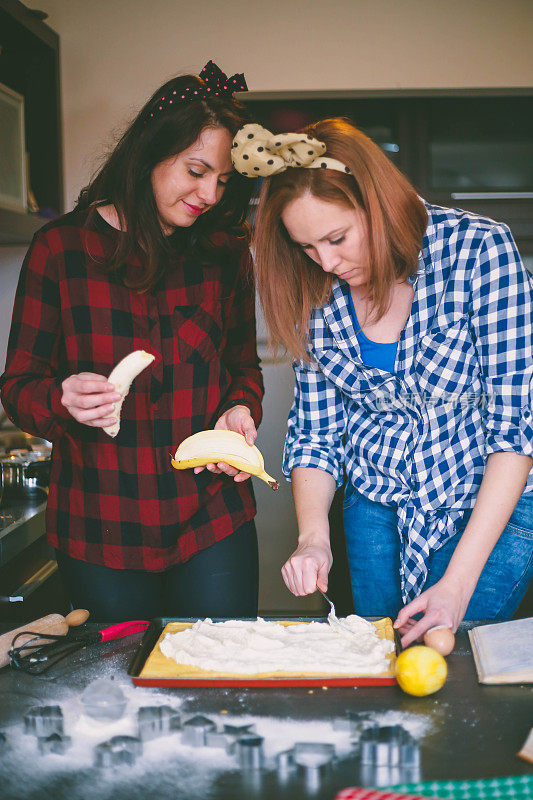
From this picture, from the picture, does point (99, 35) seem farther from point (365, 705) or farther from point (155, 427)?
point (365, 705)

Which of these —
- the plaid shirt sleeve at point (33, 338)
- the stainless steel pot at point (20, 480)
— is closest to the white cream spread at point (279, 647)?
the plaid shirt sleeve at point (33, 338)

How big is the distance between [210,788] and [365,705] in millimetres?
253

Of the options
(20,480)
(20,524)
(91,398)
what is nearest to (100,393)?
(91,398)

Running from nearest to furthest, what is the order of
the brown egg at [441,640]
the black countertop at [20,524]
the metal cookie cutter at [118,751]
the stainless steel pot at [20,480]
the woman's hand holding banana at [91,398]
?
the metal cookie cutter at [118,751], the brown egg at [441,640], the woman's hand holding banana at [91,398], the black countertop at [20,524], the stainless steel pot at [20,480]

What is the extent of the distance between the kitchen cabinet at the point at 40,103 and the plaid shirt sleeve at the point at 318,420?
1.53m

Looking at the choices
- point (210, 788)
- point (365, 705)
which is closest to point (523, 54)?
point (365, 705)

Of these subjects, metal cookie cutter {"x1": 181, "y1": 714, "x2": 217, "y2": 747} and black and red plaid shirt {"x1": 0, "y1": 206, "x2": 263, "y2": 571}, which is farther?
black and red plaid shirt {"x1": 0, "y1": 206, "x2": 263, "y2": 571}

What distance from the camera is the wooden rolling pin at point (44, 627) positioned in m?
1.15

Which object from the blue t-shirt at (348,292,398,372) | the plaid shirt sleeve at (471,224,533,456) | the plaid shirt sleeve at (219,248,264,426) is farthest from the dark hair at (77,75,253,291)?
the plaid shirt sleeve at (471,224,533,456)

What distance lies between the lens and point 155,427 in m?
1.52

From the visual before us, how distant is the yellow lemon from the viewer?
100 centimetres

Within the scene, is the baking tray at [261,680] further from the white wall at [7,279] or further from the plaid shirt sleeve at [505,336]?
the white wall at [7,279]

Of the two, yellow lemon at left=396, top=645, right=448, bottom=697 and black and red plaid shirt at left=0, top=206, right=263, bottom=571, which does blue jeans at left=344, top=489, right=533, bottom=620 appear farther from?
yellow lemon at left=396, top=645, right=448, bottom=697

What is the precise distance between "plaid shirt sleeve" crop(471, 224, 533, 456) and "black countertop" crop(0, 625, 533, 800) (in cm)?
37
